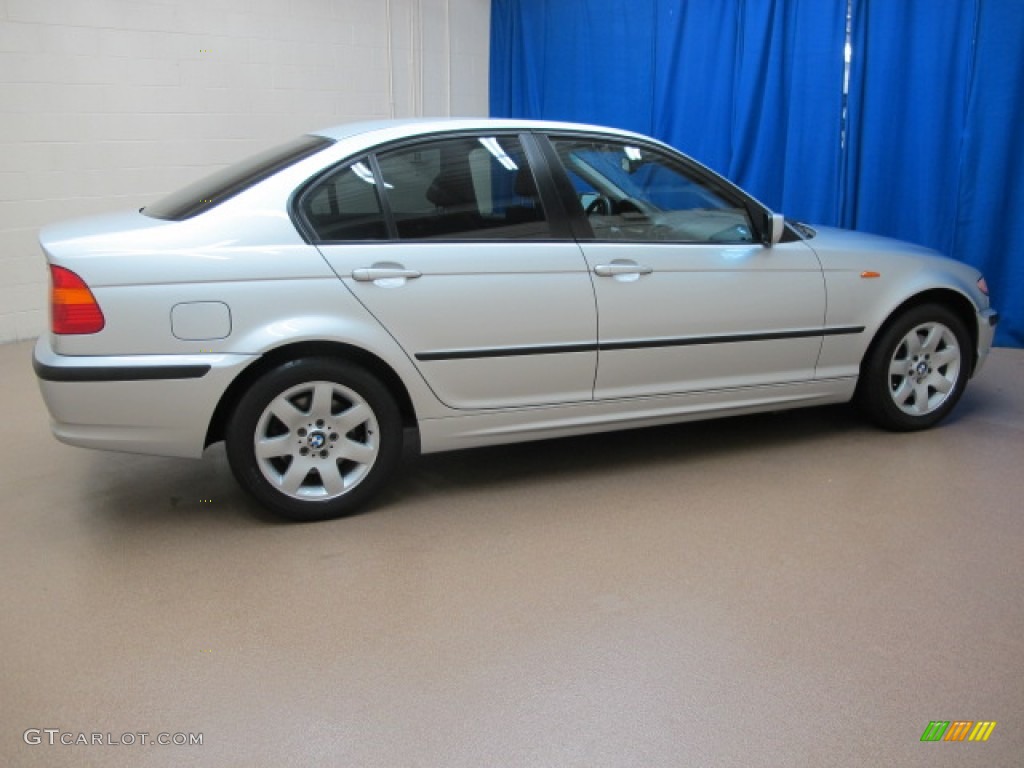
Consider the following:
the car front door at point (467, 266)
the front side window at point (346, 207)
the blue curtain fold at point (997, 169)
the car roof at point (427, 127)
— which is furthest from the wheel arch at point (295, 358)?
→ the blue curtain fold at point (997, 169)

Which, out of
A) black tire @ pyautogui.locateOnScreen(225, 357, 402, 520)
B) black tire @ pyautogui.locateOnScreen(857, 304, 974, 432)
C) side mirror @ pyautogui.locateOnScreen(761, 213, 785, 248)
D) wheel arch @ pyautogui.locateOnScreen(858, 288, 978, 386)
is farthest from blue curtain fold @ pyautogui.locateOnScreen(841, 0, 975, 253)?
black tire @ pyautogui.locateOnScreen(225, 357, 402, 520)

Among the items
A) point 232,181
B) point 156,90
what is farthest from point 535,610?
point 156,90

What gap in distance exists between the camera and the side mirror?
3736 mm

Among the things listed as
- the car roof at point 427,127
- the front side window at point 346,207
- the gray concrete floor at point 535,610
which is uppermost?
the car roof at point 427,127

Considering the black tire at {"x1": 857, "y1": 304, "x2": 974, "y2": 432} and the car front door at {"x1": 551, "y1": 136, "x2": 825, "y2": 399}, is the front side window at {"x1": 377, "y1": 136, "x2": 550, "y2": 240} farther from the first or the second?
the black tire at {"x1": 857, "y1": 304, "x2": 974, "y2": 432}

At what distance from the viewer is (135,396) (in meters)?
3.00

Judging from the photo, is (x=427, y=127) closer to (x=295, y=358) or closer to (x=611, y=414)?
(x=295, y=358)

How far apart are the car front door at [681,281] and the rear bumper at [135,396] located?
4.52 feet

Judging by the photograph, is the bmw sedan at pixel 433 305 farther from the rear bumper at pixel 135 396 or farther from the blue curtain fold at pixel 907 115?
the blue curtain fold at pixel 907 115

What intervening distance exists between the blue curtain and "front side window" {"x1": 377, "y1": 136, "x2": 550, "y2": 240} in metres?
3.24

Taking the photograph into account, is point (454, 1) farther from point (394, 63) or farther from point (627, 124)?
point (627, 124)

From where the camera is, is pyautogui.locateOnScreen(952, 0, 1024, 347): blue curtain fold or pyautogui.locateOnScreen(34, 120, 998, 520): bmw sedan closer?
pyautogui.locateOnScreen(34, 120, 998, 520): bmw sedan

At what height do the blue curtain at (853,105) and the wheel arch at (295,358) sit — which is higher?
the blue curtain at (853,105)

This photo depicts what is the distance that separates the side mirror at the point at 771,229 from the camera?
3.74m
